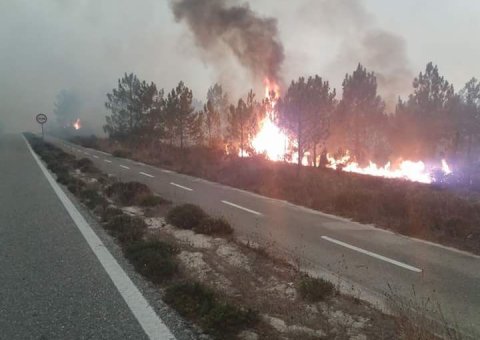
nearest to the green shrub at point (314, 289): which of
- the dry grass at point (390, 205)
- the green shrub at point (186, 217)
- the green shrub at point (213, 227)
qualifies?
the green shrub at point (213, 227)

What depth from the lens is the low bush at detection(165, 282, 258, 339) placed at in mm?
4109

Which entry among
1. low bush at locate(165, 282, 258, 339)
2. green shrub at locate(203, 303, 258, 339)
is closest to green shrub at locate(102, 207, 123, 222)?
low bush at locate(165, 282, 258, 339)

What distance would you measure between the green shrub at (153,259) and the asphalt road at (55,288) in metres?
0.43

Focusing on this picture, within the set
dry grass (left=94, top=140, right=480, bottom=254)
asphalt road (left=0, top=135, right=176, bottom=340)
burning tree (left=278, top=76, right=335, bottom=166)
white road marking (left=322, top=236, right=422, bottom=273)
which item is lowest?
asphalt road (left=0, top=135, right=176, bottom=340)

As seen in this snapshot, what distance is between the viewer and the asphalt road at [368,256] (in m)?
5.90

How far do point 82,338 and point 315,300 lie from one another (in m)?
2.80

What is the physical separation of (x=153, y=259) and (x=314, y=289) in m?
2.36

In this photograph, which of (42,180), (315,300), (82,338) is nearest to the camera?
(82,338)

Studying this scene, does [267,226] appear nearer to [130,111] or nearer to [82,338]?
[82,338]

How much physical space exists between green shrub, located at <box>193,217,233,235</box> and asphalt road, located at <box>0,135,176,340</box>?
7.80 feet

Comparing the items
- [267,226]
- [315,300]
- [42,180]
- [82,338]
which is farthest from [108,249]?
[42,180]

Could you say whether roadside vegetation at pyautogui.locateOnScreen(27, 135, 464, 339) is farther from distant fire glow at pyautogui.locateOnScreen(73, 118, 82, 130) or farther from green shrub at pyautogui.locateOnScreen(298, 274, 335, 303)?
distant fire glow at pyautogui.locateOnScreen(73, 118, 82, 130)

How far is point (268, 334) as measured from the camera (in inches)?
160

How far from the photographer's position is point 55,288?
5.07 metres
